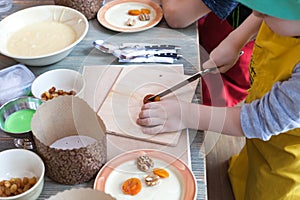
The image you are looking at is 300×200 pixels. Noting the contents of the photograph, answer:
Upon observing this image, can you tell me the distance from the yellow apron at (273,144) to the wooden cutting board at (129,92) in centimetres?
17

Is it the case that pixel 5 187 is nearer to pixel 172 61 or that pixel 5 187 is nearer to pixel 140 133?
pixel 140 133

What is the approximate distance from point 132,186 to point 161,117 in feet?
0.56

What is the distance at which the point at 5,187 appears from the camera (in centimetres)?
72

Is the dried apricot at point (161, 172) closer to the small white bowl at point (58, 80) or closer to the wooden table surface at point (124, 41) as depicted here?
the wooden table surface at point (124, 41)

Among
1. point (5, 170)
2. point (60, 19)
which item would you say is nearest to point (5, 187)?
point (5, 170)

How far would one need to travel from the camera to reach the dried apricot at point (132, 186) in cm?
74

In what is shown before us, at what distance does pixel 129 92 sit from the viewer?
95cm

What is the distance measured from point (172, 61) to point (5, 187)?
474 mm

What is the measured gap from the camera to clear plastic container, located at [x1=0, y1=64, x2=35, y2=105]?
92 centimetres

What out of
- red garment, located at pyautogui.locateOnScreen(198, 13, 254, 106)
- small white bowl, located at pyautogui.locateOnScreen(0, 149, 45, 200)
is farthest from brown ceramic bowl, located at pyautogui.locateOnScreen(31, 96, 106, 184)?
red garment, located at pyautogui.locateOnScreen(198, 13, 254, 106)

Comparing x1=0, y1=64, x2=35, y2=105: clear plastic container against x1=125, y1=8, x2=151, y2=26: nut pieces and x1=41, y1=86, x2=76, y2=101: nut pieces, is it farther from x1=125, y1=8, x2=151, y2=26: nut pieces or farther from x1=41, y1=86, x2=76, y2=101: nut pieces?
x1=125, y1=8, x2=151, y2=26: nut pieces

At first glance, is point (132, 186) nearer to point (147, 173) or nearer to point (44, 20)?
point (147, 173)

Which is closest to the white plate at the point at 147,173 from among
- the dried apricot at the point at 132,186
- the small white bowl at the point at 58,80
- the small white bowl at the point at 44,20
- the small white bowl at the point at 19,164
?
the dried apricot at the point at 132,186

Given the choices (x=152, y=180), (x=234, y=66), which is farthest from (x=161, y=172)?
(x=234, y=66)
